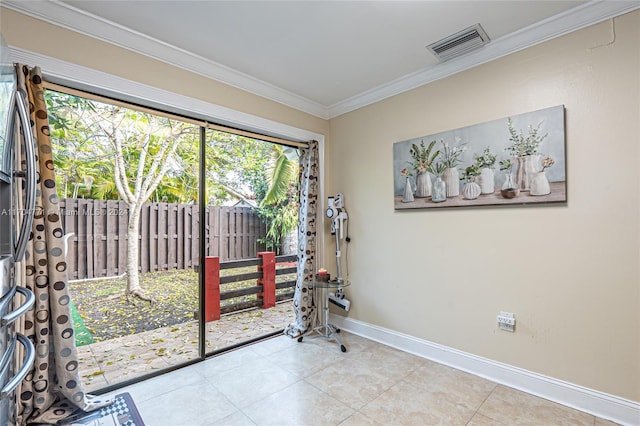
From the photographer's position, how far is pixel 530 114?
2.12 meters

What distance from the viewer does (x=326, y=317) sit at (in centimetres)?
313

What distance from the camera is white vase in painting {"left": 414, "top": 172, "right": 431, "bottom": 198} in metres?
2.68

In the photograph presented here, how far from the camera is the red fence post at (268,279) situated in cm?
352

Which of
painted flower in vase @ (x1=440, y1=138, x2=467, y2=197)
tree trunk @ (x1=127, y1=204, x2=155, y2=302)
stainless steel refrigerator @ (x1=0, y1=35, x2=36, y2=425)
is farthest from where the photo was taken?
painted flower in vase @ (x1=440, y1=138, x2=467, y2=197)

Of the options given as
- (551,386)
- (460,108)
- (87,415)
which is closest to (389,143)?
(460,108)

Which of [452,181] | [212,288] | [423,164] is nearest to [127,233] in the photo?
[212,288]

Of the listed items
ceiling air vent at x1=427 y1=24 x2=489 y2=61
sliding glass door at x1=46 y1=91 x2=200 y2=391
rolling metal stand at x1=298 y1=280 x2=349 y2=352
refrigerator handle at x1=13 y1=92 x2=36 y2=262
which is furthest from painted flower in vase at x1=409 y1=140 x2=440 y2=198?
refrigerator handle at x1=13 y1=92 x2=36 y2=262

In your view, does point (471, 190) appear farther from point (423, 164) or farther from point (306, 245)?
point (306, 245)

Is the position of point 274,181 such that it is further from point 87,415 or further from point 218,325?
point 87,415

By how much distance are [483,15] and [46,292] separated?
3.32 metres

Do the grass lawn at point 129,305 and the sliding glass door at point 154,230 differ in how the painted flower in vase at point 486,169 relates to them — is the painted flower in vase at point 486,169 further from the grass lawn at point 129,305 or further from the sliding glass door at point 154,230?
the grass lawn at point 129,305

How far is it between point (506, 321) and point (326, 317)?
1637mm

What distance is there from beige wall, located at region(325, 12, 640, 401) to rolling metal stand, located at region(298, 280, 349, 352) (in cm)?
47

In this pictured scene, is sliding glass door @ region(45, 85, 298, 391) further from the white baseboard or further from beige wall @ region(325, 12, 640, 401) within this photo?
beige wall @ region(325, 12, 640, 401)
